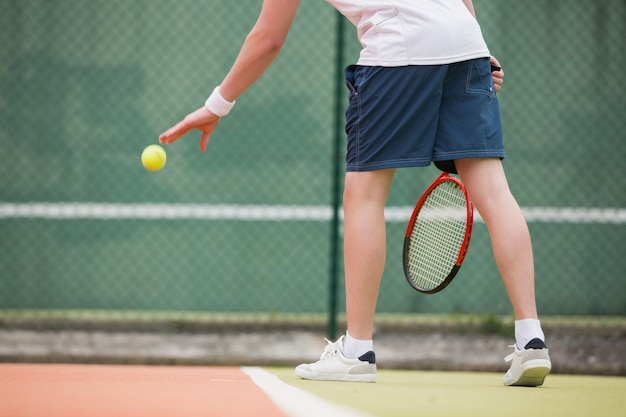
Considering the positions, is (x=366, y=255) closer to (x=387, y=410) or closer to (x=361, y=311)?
(x=361, y=311)

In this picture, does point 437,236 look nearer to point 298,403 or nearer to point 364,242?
point 364,242

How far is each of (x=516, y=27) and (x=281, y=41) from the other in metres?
2.55

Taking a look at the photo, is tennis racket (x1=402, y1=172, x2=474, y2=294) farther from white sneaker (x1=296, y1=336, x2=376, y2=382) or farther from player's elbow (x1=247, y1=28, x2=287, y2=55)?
player's elbow (x1=247, y1=28, x2=287, y2=55)

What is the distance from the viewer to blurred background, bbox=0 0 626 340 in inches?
216

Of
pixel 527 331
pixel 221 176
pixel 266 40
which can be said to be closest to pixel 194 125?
pixel 266 40

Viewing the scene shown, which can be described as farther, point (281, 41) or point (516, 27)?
point (516, 27)

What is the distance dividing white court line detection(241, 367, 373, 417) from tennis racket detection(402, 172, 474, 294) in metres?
0.57

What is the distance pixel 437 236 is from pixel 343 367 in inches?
22.2

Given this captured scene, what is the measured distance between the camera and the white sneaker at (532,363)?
3.08m

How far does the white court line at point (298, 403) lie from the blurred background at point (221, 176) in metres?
2.21

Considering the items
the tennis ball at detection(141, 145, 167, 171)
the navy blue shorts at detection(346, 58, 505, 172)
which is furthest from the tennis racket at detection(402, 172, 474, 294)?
the tennis ball at detection(141, 145, 167, 171)

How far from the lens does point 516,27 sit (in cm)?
562

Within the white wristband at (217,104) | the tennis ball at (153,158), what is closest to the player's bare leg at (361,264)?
the white wristband at (217,104)

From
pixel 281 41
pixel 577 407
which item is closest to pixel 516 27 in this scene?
pixel 281 41
